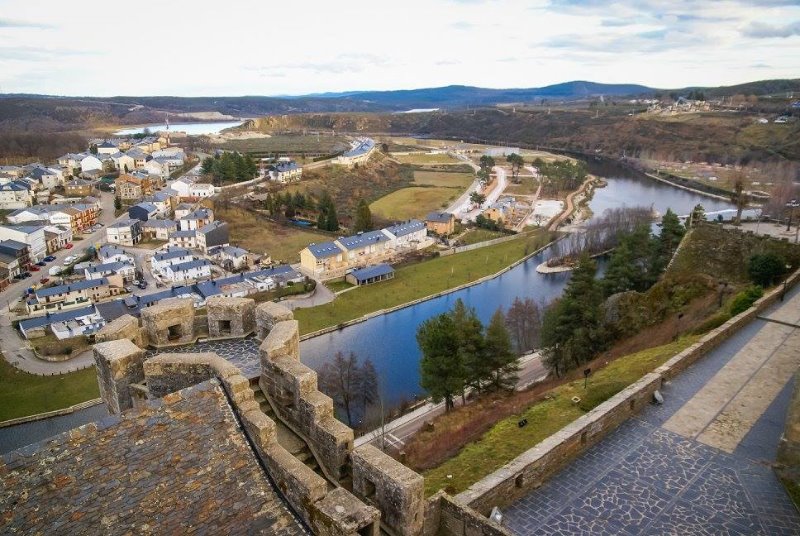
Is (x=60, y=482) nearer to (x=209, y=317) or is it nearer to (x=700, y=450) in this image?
(x=209, y=317)

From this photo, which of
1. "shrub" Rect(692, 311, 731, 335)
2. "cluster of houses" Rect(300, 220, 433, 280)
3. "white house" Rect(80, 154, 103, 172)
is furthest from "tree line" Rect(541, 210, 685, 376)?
"white house" Rect(80, 154, 103, 172)

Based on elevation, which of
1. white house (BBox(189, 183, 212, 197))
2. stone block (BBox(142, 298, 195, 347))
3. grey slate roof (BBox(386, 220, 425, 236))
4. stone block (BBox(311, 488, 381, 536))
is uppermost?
stone block (BBox(142, 298, 195, 347))

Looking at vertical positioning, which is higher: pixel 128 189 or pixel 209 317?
pixel 209 317

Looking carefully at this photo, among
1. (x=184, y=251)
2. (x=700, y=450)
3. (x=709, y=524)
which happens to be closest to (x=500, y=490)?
(x=709, y=524)

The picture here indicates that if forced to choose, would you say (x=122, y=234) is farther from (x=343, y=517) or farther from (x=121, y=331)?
(x=343, y=517)

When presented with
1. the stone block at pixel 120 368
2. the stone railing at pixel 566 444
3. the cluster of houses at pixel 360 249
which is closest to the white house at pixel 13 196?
the cluster of houses at pixel 360 249

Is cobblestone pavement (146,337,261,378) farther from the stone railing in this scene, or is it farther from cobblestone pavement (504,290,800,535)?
cobblestone pavement (504,290,800,535)
